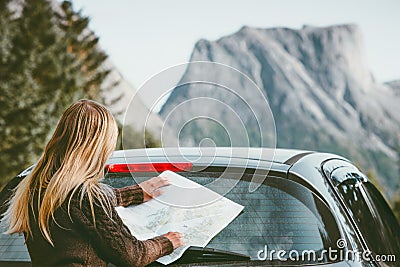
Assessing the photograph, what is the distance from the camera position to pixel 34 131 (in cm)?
3172

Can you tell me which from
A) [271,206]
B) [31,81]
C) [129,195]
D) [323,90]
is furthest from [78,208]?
[323,90]

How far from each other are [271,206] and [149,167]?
576mm

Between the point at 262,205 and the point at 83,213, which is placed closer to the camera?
the point at 83,213

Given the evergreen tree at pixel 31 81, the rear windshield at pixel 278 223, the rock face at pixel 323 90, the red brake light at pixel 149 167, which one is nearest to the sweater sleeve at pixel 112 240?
the rear windshield at pixel 278 223

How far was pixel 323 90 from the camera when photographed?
128 m

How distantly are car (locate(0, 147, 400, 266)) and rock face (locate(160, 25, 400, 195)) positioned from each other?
85.8 metres

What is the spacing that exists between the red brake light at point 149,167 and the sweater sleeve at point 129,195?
0.12 meters

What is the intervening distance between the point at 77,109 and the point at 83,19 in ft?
151

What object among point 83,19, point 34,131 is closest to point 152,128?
point 34,131

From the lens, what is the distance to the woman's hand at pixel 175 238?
9.40 feet

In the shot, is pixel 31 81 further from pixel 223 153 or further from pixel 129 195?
pixel 129 195

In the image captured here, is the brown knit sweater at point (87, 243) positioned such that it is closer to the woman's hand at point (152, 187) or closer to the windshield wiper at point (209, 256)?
the windshield wiper at point (209, 256)

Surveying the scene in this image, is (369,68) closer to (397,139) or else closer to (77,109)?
(397,139)

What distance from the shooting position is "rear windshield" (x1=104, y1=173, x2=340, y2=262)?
9.38ft
